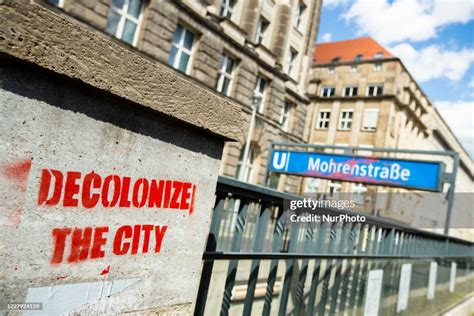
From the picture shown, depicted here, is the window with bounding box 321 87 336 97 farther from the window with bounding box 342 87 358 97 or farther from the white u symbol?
the white u symbol

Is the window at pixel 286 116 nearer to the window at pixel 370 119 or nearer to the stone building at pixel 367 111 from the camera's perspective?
the stone building at pixel 367 111

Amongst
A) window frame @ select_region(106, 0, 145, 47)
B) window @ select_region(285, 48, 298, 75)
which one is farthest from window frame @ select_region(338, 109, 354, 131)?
window frame @ select_region(106, 0, 145, 47)

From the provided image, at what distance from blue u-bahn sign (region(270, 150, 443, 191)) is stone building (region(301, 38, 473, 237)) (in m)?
19.6

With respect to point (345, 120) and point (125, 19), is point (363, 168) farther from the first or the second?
point (345, 120)

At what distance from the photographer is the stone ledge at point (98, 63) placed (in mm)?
991

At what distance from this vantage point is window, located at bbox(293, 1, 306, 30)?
67.6 ft

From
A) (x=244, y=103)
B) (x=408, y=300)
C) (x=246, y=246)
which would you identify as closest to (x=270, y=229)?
(x=246, y=246)

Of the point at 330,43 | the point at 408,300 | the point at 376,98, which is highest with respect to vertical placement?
the point at 330,43

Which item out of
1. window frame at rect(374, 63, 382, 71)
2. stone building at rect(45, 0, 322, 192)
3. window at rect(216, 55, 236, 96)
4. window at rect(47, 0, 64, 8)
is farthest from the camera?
window frame at rect(374, 63, 382, 71)

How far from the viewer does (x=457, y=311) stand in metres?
6.48

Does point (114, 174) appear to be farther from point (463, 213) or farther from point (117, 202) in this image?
point (463, 213)

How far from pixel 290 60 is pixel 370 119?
1323cm

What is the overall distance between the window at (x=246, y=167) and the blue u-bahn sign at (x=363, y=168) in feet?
31.9

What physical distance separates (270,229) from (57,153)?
178 cm
